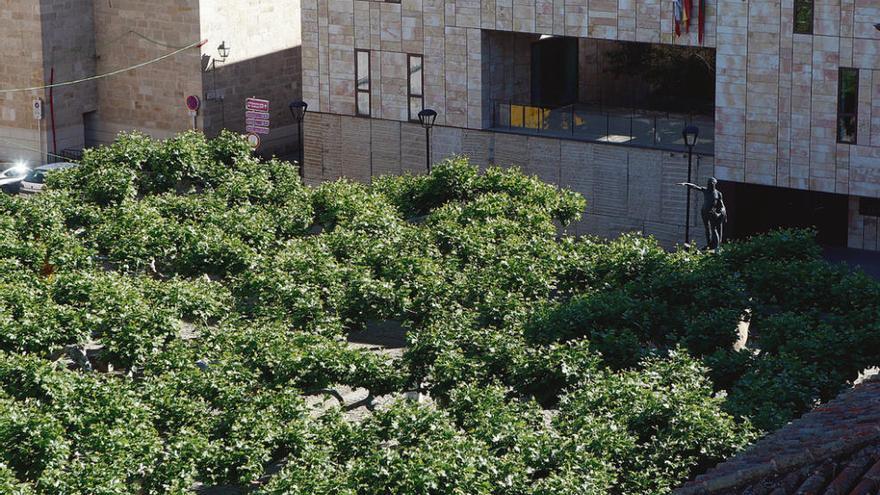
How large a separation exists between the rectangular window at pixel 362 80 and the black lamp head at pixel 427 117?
120 inches

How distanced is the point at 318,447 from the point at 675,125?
25456mm

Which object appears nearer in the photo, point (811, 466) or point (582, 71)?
point (811, 466)

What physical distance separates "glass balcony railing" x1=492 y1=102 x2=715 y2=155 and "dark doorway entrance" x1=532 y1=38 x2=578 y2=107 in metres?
1.82

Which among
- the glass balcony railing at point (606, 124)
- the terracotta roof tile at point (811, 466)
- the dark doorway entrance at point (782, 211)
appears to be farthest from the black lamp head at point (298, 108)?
the terracotta roof tile at point (811, 466)

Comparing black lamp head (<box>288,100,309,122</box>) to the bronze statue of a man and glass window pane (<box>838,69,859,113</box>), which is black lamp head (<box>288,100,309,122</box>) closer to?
the bronze statue of a man

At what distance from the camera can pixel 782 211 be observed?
51594mm

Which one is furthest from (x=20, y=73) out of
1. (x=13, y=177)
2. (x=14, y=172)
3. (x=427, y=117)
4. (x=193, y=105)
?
(x=427, y=117)

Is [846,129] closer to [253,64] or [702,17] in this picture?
[702,17]

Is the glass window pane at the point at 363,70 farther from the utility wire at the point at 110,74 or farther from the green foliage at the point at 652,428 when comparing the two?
the green foliage at the point at 652,428

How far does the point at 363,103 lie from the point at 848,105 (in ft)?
54.1

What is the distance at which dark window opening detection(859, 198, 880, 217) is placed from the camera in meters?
49.4

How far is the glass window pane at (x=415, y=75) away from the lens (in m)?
54.9

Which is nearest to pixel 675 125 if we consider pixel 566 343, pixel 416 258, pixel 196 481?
pixel 416 258

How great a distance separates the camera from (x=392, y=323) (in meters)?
42.8
